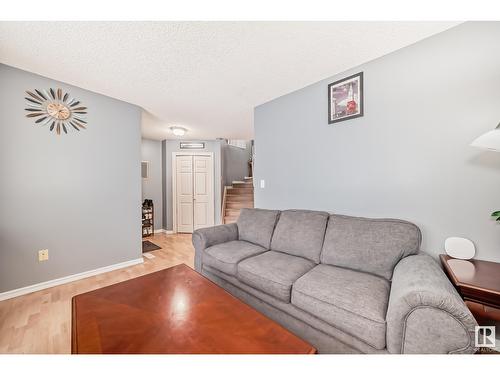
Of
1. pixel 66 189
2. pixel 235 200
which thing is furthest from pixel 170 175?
→ pixel 66 189

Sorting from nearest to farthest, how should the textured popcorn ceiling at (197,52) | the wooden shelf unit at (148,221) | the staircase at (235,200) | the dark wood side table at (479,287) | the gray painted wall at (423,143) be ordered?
the dark wood side table at (479,287)
the gray painted wall at (423,143)
the textured popcorn ceiling at (197,52)
the wooden shelf unit at (148,221)
the staircase at (235,200)

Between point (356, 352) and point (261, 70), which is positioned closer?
point (356, 352)

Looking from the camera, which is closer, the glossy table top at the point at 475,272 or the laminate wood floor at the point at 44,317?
the glossy table top at the point at 475,272

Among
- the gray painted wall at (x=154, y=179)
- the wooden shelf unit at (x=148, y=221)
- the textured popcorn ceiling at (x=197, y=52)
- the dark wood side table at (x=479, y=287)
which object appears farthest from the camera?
the gray painted wall at (x=154, y=179)

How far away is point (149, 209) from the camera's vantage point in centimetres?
486

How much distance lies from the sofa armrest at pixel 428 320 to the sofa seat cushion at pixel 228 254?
117 centimetres

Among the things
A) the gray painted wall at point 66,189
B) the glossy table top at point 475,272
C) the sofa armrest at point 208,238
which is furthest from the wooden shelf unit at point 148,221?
the glossy table top at point 475,272

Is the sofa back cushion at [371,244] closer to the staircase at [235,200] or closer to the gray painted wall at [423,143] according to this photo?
the gray painted wall at [423,143]

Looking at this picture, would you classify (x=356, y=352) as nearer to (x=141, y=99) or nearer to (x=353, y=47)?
(x=353, y=47)

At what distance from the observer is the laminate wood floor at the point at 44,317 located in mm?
1470

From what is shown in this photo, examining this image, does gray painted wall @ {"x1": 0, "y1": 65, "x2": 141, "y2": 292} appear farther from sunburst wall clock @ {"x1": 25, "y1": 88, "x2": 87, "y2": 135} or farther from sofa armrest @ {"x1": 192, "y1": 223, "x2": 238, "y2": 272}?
sofa armrest @ {"x1": 192, "y1": 223, "x2": 238, "y2": 272}

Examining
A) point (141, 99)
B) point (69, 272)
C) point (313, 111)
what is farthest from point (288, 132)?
point (69, 272)

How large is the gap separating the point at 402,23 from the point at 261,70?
1155 mm

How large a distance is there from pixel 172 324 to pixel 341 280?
3.52ft
